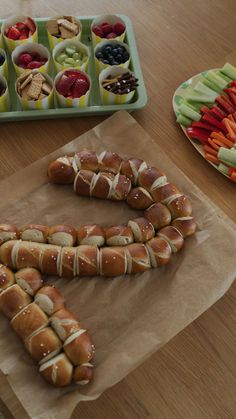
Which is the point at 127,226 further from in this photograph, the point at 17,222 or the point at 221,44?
the point at 221,44

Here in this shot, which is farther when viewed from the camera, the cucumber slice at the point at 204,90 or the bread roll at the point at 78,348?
the cucumber slice at the point at 204,90

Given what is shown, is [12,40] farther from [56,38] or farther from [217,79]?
[217,79]

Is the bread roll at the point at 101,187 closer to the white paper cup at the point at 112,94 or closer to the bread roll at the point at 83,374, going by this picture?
the white paper cup at the point at 112,94

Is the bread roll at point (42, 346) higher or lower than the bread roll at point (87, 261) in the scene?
lower

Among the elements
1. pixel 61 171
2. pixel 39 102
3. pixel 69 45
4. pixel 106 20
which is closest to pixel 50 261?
pixel 61 171

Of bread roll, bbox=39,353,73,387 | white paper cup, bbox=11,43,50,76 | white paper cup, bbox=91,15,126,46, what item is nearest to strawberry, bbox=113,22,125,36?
white paper cup, bbox=91,15,126,46

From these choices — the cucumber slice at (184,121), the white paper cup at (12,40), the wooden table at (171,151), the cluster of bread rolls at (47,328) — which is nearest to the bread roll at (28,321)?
the cluster of bread rolls at (47,328)
